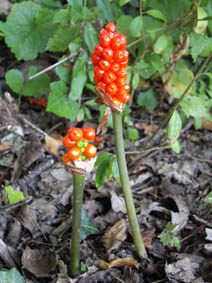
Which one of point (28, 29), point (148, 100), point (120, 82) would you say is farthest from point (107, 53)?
point (28, 29)

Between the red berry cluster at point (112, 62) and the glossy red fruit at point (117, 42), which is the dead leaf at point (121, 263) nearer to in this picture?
the red berry cluster at point (112, 62)

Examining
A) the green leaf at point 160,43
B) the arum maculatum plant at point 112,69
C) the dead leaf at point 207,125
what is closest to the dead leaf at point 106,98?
the arum maculatum plant at point 112,69

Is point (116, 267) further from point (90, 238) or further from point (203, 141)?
point (203, 141)

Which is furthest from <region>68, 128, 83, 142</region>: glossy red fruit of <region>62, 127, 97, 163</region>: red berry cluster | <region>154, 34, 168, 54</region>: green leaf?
<region>154, 34, 168, 54</region>: green leaf

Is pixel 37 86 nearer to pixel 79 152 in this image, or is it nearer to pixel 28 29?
pixel 28 29

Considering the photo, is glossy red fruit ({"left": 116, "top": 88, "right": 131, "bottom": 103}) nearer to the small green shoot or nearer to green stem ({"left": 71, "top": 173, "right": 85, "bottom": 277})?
green stem ({"left": 71, "top": 173, "right": 85, "bottom": 277})

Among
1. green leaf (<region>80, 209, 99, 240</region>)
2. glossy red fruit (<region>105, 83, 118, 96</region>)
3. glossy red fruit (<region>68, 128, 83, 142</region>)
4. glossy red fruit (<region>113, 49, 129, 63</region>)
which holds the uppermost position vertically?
glossy red fruit (<region>113, 49, 129, 63</region>)
